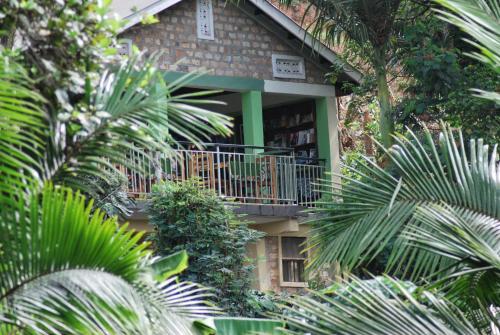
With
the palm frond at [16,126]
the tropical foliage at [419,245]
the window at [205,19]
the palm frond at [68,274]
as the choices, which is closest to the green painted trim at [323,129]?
the window at [205,19]

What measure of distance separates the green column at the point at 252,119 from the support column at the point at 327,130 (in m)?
1.58

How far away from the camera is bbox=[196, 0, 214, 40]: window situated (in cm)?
1900

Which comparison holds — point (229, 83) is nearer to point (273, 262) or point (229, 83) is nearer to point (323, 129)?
point (323, 129)

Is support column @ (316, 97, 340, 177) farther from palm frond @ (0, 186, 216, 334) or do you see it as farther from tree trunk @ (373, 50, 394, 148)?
palm frond @ (0, 186, 216, 334)

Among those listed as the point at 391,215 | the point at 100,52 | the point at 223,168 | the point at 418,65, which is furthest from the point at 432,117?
the point at 100,52

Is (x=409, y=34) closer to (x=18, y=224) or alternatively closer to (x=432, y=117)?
(x=432, y=117)

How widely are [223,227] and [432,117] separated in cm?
459

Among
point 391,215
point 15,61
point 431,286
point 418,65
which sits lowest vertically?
point 431,286

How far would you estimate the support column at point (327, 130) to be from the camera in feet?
66.5

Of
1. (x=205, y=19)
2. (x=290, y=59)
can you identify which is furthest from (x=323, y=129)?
(x=205, y=19)

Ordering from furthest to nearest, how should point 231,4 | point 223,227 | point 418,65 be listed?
point 231,4 < point 418,65 < point 223,227

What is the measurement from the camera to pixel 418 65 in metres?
16.4

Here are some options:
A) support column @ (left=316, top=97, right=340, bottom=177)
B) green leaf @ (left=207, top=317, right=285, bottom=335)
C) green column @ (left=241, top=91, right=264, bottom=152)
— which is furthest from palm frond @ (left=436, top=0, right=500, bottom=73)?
support column @ (left=316, top=97, right=340, bottom=177)

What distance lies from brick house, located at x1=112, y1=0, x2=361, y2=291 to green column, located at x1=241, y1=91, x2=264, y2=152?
0.02m
